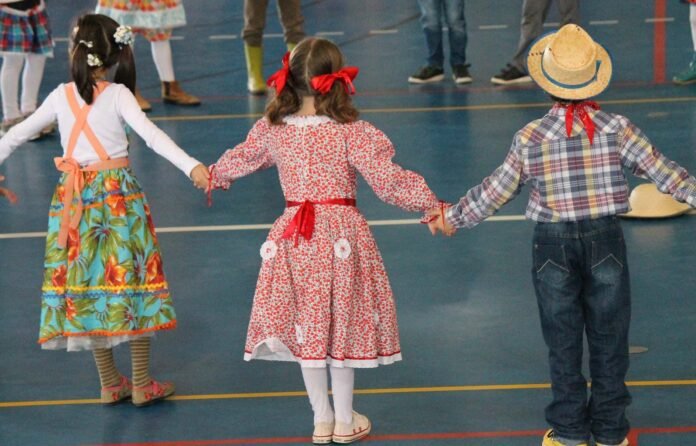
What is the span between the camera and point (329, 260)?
4.40 m

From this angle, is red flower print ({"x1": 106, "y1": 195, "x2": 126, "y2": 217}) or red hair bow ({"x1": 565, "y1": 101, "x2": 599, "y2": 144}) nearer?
red hair bow ({"x1": 565, "y1": 101, "x2": 599, "y2": 144})

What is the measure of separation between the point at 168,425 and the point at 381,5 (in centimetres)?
934

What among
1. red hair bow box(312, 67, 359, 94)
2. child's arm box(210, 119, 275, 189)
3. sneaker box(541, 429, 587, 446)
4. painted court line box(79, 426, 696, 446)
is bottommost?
painted court line box(79, 426, 696, 446)

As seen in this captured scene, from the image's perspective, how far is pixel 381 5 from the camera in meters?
13.6

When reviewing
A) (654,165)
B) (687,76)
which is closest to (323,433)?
(654,165)

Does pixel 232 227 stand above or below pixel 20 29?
below

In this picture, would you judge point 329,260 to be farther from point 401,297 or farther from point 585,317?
point 401,297

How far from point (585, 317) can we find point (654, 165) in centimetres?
54

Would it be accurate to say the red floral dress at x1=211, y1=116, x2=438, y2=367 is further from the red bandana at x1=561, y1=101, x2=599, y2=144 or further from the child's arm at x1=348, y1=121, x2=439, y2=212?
the red bandana at x1=561, y1=101, x2=599, y2=144

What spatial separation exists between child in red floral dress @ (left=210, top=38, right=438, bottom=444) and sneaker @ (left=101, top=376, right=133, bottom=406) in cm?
71

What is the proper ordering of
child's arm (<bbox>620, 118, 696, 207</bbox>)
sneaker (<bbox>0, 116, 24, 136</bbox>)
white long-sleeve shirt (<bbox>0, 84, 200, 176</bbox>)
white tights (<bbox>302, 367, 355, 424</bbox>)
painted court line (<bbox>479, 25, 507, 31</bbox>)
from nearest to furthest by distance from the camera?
child's arm (<bbox>620, 118, 696, 207</bbox>) < white tights (<bbox>302, 367, 355, 424</bbox>) < white long-sleeve shirt (<bbox>0, 84, 200, 176</bbox>) < sneaker (<bbox>0, 116, 24, 136</bbox>) < painted court line (<bbox>479, 25, 507, 31</bbox>)

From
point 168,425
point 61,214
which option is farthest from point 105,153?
point 168,425

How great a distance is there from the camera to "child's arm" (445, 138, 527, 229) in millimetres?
4199

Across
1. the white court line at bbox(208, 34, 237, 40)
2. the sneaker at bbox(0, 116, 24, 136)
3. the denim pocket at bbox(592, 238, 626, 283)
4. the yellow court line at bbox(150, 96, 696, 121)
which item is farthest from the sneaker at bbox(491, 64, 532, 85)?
the denim pocket at bbox(592, 238, 626, 283)
